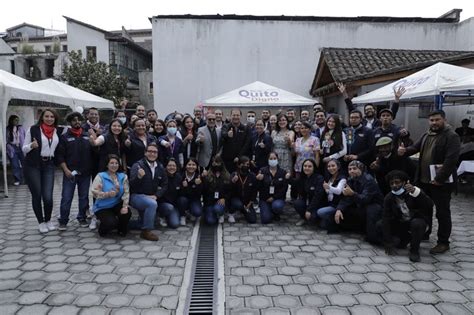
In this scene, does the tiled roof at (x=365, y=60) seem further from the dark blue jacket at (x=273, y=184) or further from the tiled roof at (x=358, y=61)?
the dark blue jacket at (x=273, y=184)

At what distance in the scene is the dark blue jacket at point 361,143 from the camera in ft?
19.3

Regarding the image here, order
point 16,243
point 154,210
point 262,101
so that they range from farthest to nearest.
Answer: point 262,101, point 154,210, point 16,243

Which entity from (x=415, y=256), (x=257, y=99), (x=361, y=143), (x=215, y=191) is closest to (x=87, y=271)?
(x=215, y=191)

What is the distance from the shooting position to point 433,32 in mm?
17094

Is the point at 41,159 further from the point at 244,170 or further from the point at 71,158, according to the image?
the point at 244,170

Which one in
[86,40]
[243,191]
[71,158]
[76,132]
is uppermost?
[86,40]

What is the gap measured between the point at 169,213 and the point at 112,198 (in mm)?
923

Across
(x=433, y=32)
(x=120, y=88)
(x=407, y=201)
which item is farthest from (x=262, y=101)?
(x=120, y=88)

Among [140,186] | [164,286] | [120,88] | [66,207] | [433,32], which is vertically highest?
[433,32]

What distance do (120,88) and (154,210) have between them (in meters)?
16.8

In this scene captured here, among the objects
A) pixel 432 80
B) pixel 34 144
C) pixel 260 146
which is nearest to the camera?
pixel 34 144

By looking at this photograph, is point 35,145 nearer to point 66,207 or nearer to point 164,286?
point 66,207

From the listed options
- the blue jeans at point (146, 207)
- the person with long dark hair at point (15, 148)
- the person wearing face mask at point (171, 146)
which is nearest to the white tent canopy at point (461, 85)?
the person wearing face mask at point (171, 146)

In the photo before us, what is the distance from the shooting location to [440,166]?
4492 mm
